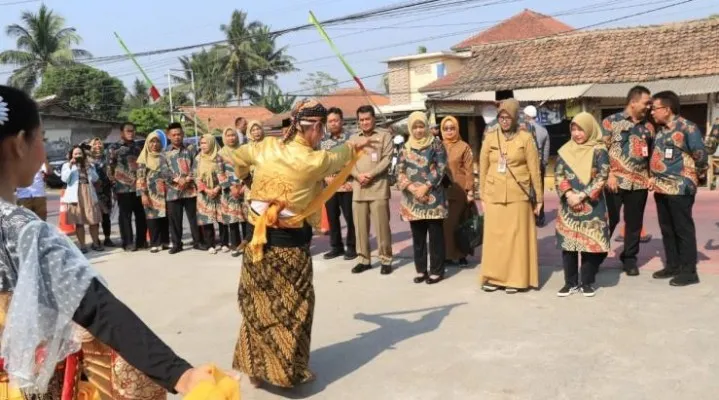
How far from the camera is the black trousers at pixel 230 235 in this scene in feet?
27.5

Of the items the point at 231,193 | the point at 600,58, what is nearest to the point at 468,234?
the point at 231,193

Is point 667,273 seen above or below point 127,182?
below

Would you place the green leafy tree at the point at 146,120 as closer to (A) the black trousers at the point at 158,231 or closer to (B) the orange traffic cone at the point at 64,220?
(B) the orange traffic cone at the point at 64,220

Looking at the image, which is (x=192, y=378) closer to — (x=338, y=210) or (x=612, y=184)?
(x=612, y=184)

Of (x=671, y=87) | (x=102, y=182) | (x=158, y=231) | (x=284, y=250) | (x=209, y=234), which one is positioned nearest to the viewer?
(x=284, y=250)

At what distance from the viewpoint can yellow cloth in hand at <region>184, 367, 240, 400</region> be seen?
4.74 feet

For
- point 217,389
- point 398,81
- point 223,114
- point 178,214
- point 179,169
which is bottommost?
point 178,214

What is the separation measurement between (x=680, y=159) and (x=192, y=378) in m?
5.23

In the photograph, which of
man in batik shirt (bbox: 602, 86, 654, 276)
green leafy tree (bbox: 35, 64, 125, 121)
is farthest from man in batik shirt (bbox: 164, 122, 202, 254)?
green leafy tree (bbox: 35, 64, 125, 121)

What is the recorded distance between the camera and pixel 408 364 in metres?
4.26

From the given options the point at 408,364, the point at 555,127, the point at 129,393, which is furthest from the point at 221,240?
the point at 555,127

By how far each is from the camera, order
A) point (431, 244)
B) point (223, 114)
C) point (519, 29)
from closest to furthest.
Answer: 1. point (431, 244)
2. point (519, 29)
3. point (223, 114)

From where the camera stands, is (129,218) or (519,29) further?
(519,29)

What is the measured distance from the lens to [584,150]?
5535 mm
